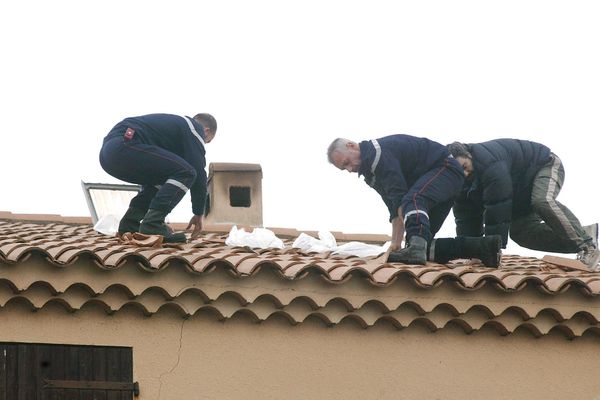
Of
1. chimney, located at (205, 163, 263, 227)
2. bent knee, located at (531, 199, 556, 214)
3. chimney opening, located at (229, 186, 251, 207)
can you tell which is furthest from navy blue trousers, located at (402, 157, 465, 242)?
chimney opening, located at (229, 186, 251, 207)

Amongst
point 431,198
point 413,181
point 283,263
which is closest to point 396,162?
point 413,181

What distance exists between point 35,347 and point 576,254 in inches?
197

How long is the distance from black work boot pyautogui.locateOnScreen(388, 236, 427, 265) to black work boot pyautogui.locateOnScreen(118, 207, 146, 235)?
242 centimetres

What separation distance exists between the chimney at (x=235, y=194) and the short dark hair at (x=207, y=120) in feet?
9.26

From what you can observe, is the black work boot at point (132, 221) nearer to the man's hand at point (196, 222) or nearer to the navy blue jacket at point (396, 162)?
the man's hand at point (196, 222)

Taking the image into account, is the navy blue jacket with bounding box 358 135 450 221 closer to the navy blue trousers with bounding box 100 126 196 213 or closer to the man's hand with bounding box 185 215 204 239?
the navy blue trousers with bounding box 100 126 196 213

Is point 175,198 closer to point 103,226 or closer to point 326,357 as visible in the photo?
point 103,226

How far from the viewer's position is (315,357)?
960 cm

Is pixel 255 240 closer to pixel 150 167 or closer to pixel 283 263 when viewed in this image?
pixel 150 167

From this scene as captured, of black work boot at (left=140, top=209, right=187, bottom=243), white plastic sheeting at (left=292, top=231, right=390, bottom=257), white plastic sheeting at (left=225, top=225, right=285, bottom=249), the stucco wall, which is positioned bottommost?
the stucco wall

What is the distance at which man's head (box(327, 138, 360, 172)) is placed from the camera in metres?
10.9

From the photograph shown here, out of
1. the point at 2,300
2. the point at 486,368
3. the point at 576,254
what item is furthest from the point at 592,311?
the point at 2,300

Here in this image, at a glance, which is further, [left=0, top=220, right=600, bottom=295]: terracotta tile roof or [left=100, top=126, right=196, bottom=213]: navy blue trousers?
[left=100, top=126, right=196, bottom=213]: navy blue trousers

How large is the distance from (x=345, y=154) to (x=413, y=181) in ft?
2.29
